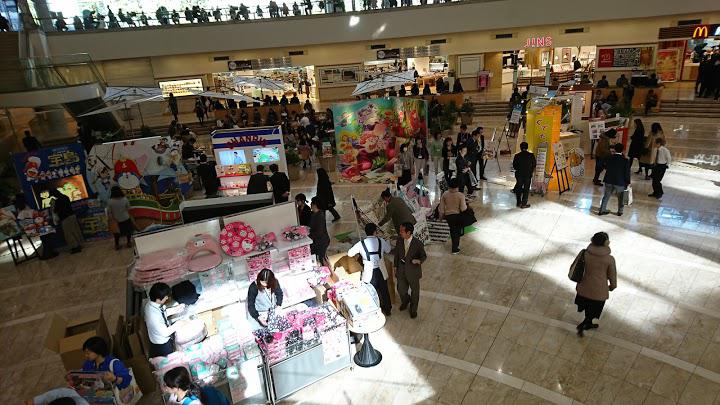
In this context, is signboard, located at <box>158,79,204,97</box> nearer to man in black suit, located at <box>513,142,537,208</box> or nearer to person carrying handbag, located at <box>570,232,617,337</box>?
man in black suit, located at <box>513,142,537,208</box>

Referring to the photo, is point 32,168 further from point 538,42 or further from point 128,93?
point 538,42

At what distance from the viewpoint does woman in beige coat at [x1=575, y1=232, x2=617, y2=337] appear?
18.5 ft

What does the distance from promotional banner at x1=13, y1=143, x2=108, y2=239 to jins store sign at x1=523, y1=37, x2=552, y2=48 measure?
19160 millimetres

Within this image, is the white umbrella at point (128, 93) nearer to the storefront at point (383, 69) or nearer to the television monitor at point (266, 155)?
the television monitor at point (266, 155)

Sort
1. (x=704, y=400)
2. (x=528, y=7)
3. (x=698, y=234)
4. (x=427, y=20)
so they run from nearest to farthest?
(x=704, y=400) → (x=698, y=234) → (x=528, y=7) → (x=427, y=20)

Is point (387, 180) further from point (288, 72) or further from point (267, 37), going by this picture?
point (288, 72)

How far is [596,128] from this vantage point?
1188 centimetres

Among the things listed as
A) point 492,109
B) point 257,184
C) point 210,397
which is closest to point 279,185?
point 257,184

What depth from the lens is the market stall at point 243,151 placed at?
11047 mm

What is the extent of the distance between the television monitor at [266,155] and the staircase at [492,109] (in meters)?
12.0

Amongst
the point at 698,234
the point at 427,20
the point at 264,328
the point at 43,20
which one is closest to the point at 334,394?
the point at 264,328

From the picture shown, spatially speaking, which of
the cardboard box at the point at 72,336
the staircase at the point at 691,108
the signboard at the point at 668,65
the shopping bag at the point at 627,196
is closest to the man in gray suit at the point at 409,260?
the cardboard box at the point at 72,336

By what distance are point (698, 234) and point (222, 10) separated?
20613 mm

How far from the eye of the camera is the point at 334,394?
5531 millimetres
